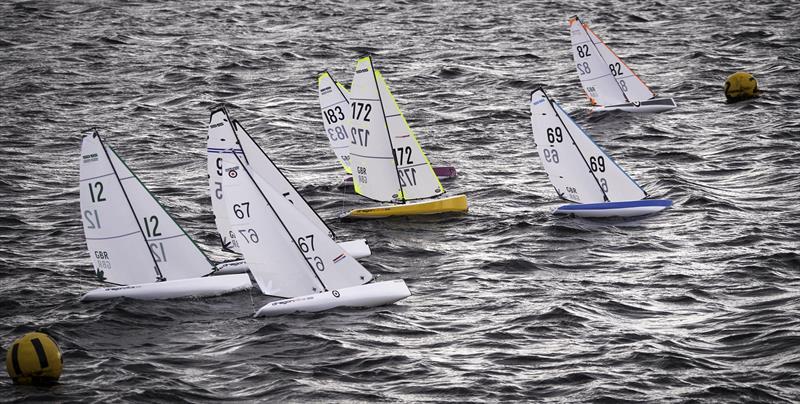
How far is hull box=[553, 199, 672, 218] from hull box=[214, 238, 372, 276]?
23.2ft

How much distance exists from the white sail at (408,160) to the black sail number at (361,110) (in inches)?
21.2

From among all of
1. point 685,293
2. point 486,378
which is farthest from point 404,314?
point 685,293

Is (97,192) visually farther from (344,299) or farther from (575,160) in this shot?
(575,160)

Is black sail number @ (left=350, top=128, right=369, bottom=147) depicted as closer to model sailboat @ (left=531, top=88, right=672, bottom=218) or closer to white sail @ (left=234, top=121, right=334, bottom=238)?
white sail @ (left=234, top=121, right=334, bottom=238)

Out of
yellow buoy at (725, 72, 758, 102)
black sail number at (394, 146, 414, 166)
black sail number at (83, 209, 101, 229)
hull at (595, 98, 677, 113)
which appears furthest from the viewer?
yellow buoy at (725, 72, 758, 102)

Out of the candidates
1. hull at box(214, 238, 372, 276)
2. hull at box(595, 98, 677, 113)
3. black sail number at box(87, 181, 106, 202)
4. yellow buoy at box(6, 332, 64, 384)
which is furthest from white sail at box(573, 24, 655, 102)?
yellow buoy at box(6, 332, 64, 384)

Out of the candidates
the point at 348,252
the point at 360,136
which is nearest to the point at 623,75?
the point at 360,136

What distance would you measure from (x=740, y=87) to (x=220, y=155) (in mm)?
28901

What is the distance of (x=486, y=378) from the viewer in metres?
24.9

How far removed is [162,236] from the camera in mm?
29594

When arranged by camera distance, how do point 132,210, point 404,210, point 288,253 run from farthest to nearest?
point 404,210, point 132,210, point 288,253

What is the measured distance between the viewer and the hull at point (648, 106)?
5100 centimetres

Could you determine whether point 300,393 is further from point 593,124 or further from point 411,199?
point 593,124

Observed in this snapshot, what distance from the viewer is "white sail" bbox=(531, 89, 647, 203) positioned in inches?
1401
